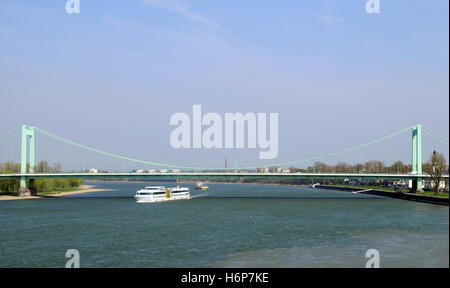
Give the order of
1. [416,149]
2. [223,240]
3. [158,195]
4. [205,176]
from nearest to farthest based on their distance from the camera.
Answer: [223,240]
[158,195]
[205,176]
[416,149]

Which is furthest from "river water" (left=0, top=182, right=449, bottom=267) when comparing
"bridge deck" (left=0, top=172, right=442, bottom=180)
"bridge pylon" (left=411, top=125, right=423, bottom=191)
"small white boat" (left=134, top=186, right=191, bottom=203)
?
"bridge pylon" (left=411, top=125, right=423, bottom=191)

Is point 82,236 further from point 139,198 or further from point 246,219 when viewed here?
point 139,198

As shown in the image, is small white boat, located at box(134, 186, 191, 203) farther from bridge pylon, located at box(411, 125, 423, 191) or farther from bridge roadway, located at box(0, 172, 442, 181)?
bridge pylon, located at box(411, 125, 423, 191)

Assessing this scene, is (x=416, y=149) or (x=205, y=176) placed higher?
(x=416, y=149)

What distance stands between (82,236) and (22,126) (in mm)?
47280

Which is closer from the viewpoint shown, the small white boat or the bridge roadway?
the small white boat

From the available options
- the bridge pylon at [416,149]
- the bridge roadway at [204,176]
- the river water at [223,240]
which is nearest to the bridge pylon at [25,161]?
the bridge roadway at [204,176]

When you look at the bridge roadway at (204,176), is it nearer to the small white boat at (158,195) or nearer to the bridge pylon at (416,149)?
the small white boat at (158,195)

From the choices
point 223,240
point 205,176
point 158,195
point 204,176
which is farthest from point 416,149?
point 223,240

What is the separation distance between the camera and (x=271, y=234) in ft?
83.8

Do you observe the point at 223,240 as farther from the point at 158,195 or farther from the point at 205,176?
the point at 205,176

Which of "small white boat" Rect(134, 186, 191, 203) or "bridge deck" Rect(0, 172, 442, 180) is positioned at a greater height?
"bridge deck" Rect(0, 172, 442, 180)

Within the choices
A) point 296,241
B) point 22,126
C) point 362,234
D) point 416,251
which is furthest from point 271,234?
point 22,126
